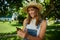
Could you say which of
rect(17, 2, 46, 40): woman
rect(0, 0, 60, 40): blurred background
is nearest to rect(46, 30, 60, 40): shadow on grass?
rect(0, 0, 60, 40): blurred background

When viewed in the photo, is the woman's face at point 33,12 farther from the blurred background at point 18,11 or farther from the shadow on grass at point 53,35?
the shadow on grass at point 53,35

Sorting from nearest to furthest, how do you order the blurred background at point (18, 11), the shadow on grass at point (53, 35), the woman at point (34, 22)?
the woman at point (34, 22) → the blurred background at point (18, 11) → the shadow on grass at point (53, 35)

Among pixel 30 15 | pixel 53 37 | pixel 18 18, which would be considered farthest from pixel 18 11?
pixel 30 15

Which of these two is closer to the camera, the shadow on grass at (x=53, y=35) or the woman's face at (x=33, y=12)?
the woman's face at (x=33, y=12)

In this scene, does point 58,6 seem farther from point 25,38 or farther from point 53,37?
point 25,38

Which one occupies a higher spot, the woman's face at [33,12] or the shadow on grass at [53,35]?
the woman's face at [33,12]

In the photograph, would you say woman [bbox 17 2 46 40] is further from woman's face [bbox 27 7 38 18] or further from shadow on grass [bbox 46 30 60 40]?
shadow on grass [bbox 46 30 60 40]

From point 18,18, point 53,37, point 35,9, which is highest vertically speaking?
point 35,9

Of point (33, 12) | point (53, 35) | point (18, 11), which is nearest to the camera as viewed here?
point (33, 12)

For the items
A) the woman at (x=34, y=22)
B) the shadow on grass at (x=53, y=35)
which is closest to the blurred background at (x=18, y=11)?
the shadow on grass at (x=53, y=35)

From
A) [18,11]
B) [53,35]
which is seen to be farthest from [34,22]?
[53,35]

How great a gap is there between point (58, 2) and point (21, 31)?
16.3 feet

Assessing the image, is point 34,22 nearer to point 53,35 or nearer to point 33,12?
point 33,12

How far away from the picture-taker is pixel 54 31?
7.50 m
